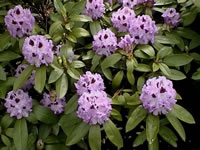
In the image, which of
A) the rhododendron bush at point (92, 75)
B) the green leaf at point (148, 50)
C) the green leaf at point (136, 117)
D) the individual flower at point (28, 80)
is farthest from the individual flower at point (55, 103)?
the green leaf at point (148, 50)

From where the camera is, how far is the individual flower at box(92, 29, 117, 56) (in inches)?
68.9

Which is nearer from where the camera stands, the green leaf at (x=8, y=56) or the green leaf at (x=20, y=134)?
the green leaf at (x=20, y=134)

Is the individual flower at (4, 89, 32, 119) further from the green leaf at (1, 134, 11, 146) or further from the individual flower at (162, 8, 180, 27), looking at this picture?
the individual flower at (162, 8, 180, 27)

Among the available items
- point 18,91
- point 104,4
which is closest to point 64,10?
point 104,4

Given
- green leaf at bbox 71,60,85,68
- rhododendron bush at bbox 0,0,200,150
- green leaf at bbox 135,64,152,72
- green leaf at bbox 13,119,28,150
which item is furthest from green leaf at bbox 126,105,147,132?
green leaf at bbox 13,119,28,150

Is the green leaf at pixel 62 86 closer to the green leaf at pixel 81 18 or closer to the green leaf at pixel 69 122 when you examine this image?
the green leaf at pixel 69 122

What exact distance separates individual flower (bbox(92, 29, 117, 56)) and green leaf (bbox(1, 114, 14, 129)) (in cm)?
50

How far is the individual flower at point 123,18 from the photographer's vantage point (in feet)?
6.05

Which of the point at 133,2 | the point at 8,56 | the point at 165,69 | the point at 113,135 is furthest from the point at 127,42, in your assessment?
the point at 8,56

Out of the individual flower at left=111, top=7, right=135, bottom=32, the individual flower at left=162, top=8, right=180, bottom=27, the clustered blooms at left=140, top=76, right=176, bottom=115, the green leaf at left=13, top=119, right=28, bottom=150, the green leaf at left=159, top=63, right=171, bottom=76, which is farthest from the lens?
the individual flower at left=162, top=8, right=180, bottom=27

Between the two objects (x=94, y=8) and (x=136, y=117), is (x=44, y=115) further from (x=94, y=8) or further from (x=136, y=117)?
(x=94, y=8)

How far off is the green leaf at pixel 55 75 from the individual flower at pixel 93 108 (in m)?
0.15

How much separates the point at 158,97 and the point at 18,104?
0.62 m

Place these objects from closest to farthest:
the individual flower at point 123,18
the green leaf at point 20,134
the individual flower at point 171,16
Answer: the green leaf at point 20,134 < the individual flower at point 123,18 < the individual flower at point 171,16
